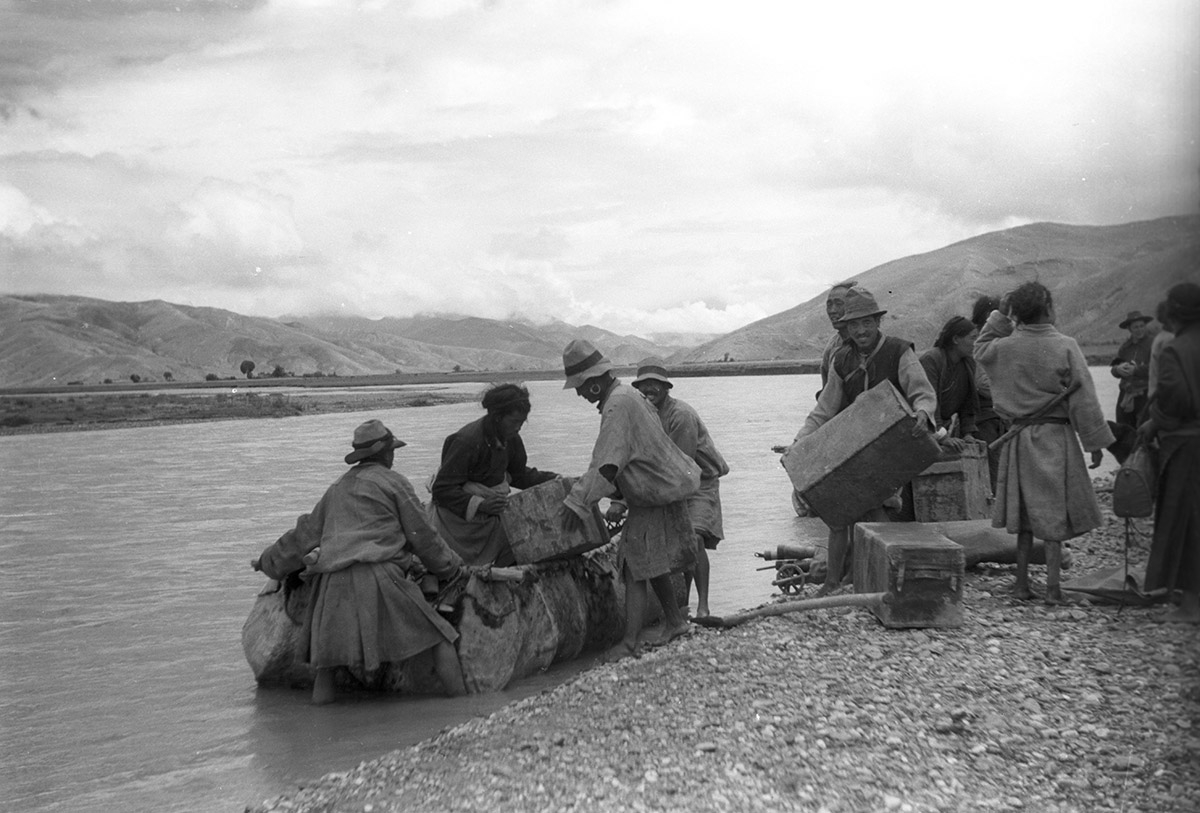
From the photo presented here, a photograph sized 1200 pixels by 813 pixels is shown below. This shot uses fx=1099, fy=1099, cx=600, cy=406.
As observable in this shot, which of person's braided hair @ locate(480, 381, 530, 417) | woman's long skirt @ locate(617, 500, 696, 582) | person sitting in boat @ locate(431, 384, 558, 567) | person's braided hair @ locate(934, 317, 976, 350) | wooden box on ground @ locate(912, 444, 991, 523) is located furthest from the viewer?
person's braided hair @ locate(934, 317, 976, 350)

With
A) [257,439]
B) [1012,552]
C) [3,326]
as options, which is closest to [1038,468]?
[1012,552]

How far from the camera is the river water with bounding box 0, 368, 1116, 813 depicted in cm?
568

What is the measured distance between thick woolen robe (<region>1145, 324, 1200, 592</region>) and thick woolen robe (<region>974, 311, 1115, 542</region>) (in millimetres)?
2635

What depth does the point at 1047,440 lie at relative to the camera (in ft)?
20.2

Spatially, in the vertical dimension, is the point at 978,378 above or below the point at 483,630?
above

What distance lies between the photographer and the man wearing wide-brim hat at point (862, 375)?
21.5 ft

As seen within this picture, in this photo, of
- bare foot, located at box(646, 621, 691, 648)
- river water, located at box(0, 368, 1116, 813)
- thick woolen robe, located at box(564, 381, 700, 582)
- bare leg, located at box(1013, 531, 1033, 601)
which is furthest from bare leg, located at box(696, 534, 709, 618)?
bare leg, located at box(1013, 531, 1033, 601)

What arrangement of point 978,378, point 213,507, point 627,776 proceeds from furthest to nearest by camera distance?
point 213,507, point 978,378, point 627,776

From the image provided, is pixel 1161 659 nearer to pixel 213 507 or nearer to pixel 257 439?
pixel 213 507

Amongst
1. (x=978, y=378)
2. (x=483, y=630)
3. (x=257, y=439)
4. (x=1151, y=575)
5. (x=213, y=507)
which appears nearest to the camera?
(x=1151, y=575)

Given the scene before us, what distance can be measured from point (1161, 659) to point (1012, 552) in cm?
290

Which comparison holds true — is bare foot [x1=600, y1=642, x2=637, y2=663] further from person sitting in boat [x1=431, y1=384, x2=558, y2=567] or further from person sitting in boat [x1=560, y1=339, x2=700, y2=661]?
person sitting in boat [x1=431, y1=384, x2=558, y2=567]

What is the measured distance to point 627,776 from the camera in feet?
13.9

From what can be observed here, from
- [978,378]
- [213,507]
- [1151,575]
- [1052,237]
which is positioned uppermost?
[1052,237]
